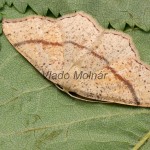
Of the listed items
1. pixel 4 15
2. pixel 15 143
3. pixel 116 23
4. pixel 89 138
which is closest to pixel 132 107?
pixel 89 138

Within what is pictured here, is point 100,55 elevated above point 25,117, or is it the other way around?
point 100,55

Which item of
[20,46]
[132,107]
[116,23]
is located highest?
[116,23]

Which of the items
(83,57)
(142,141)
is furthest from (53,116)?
(142,141)

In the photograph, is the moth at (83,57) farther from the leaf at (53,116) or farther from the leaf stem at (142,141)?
the leaf stem at (142,141)

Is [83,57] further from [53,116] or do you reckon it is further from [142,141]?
[142,141]

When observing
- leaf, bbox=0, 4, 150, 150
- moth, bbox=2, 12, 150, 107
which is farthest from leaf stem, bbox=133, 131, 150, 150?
moth, bbox=2, 12, 150, 107

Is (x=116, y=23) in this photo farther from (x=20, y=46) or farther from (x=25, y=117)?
(x=25, y=117)

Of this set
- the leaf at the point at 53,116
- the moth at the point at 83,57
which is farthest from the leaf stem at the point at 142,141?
the moth at the point at 83,57
